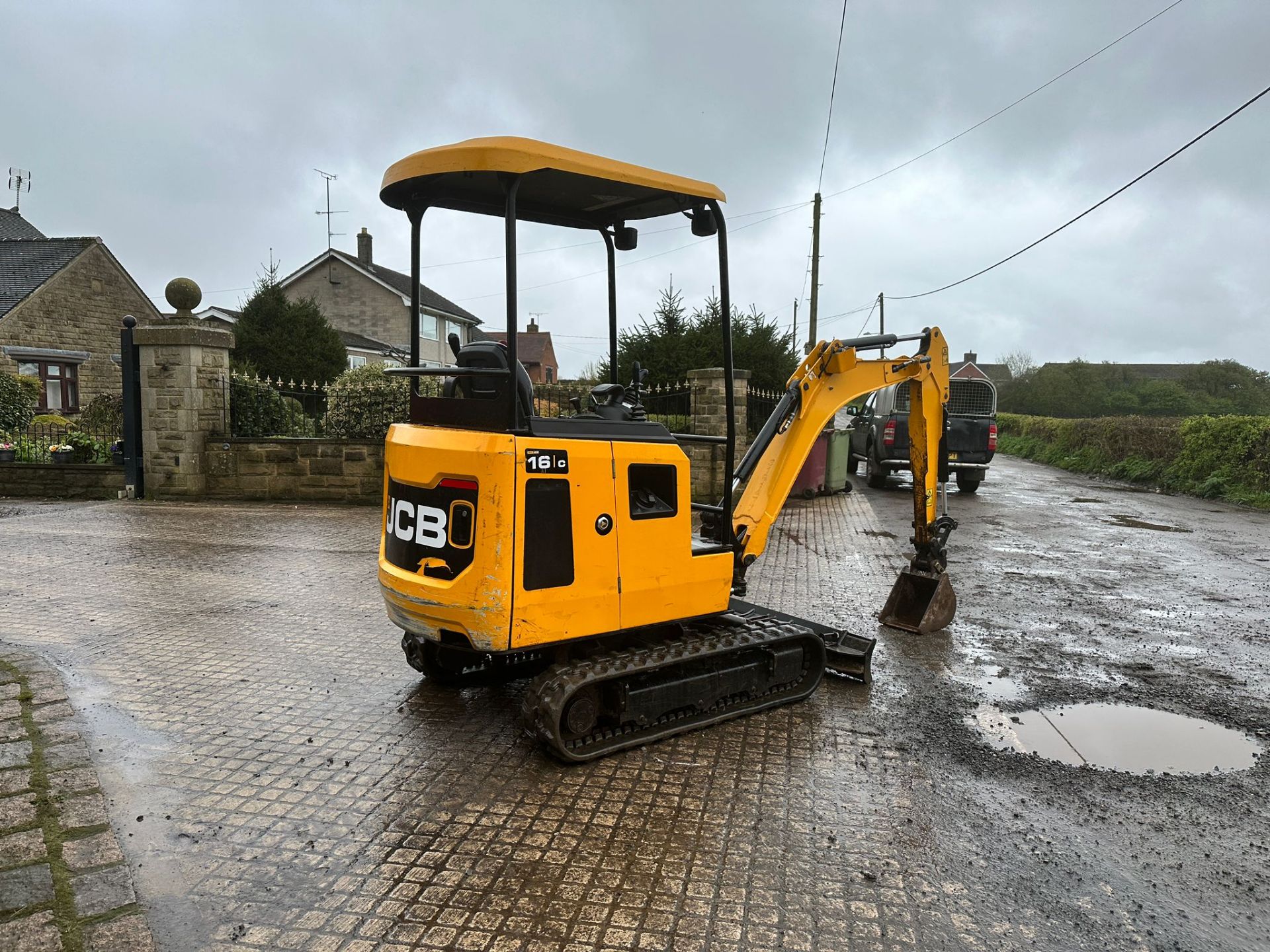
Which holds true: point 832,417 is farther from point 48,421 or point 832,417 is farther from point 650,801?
point 48,421

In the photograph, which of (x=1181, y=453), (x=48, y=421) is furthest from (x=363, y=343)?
(x=1181, y=453)

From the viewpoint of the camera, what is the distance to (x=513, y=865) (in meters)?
3.07

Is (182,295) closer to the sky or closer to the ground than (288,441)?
closer to the sky

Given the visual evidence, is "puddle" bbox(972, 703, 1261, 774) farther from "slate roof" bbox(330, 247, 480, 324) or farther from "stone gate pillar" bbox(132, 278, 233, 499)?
"slate roof" bbox(330, 247, 480, 324)

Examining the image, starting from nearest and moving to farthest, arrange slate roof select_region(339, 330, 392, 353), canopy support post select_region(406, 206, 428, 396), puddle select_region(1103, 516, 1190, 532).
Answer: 1. canopy support post select_region(406, 206, 428, 396)
2. puddle select_region(1103, 516, 1190, 532)
3. slate roof select_region(339, 330, 392, 353)

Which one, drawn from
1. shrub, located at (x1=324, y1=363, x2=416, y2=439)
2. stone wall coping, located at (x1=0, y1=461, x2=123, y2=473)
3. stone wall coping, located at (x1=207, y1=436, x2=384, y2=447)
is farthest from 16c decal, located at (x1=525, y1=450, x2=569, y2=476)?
stone wall coping, located at (x1=0, y1=461, x2=123, y2=473)

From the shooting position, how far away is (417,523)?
3945 mm

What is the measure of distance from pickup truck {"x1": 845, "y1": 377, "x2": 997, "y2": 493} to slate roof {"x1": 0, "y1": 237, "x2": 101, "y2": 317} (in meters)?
28.2

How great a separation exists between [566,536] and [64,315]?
33.3m

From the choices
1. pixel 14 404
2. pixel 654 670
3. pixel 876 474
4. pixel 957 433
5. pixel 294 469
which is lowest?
pixel 654 670

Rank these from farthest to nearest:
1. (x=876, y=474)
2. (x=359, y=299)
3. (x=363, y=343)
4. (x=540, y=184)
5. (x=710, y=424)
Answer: (x=359, y=299) → (x=363, y=343) → (x=876, y=474) → (x=710, y=424) → (x=540, y=184)

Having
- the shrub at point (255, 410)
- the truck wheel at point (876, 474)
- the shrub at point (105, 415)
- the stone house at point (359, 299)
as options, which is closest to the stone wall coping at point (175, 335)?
the shrub at point (255, 410)

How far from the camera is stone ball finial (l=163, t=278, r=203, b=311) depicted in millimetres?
12414

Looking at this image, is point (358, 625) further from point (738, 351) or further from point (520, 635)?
point (738, 351)
